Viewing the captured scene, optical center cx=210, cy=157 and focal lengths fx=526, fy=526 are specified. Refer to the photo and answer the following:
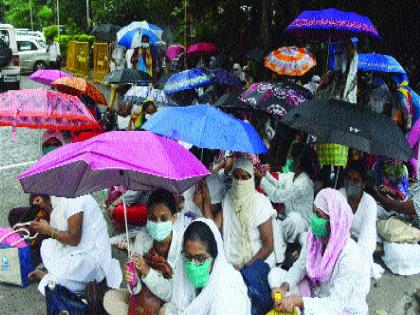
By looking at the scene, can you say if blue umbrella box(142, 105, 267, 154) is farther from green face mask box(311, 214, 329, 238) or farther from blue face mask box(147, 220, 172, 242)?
green face mask box(311, 214, 329, 238)

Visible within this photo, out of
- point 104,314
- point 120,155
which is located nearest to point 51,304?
point 104,314

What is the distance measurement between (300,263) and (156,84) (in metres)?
6.81

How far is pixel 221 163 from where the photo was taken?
537 cm

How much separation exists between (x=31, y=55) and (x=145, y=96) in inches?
610

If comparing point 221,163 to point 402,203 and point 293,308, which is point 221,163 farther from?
point 293,308

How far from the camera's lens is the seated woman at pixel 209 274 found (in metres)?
3.06

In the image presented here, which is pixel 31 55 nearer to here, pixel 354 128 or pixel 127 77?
pixel 127 77

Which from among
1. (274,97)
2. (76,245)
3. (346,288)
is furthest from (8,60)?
(346,288)

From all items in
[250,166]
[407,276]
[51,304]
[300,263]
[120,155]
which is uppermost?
[120,155]

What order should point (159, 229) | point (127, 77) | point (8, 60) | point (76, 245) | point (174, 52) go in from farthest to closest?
point (8, 60) < point (174, 52) < point (127, 77) < point (76, 245) < point (159, 229)

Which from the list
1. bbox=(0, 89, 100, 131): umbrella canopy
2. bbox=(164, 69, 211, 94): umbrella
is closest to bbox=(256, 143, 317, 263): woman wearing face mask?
bbox=(0, 89, 100, 131): umbrella canopy

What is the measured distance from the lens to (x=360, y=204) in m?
4.53

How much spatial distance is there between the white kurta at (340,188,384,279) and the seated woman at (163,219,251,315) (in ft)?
5.07

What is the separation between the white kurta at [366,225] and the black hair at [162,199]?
5.36 ft
